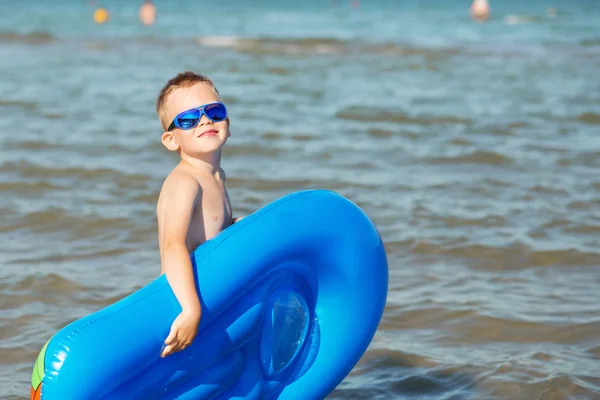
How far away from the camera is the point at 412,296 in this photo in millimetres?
4254

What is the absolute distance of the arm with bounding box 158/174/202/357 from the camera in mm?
2299

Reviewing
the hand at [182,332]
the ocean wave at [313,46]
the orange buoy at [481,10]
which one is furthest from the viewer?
the orange buoy at [481,10]

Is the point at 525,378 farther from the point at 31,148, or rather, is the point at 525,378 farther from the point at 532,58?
the point at 532,58

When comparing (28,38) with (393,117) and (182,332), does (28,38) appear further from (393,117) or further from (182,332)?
(182,332)

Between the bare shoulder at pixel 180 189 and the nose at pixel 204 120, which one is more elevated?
the nose at pixel 204 120

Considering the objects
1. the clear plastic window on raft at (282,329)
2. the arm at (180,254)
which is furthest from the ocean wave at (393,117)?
the arm at (180,254)

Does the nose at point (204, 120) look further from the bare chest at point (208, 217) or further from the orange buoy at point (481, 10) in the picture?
the orange buoy at point (481, 10)

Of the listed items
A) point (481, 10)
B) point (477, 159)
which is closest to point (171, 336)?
point (477, 159)

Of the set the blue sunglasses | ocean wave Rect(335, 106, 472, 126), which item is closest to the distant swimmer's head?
the blue sunglasses

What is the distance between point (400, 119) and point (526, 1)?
138 ft

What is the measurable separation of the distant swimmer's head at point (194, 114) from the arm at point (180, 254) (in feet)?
0.40

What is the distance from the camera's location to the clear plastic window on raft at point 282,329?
2.63 meters

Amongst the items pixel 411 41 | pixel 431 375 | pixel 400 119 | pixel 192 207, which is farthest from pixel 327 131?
pixel 411 41

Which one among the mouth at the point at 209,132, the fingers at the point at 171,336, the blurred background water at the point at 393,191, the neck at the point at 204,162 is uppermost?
the mouth at the point at 209,132
